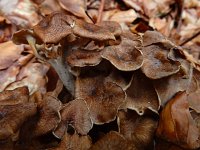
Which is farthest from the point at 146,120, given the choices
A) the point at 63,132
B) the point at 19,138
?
the point at 19,138

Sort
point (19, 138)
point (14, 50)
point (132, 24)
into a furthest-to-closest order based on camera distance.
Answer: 1. point (132, 24)
2. point (14, 50)
3. point (19, 138)

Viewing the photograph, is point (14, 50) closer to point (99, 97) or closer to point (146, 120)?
point (99, 97)

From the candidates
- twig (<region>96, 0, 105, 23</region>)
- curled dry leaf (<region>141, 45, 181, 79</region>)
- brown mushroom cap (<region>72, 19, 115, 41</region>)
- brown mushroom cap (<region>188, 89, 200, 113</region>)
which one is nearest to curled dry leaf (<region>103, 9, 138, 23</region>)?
twig (<region>96, 0, 105, 23</region>)

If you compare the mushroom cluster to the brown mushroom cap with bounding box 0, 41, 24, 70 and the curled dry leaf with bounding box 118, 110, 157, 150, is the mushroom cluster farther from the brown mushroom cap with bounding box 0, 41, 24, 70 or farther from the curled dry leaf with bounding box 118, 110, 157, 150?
the brown mushroom cap with bounding box 0, 41, 24, 70

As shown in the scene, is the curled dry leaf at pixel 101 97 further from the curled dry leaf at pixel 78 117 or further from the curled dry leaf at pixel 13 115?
the curled dry leaf at pixel 13 115

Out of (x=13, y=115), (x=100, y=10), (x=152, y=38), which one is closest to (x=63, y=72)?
(x=13, y=115)

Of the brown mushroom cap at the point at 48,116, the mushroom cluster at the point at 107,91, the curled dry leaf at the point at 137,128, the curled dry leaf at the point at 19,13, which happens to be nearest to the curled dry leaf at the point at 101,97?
the mushroom cluster at the point at 107,91

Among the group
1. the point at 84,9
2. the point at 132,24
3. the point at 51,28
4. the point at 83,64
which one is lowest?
the point at 132,24
